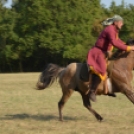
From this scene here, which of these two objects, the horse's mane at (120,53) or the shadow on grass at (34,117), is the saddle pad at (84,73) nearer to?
the horse's mane at (120,53)

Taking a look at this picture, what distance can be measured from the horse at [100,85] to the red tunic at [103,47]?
27cm

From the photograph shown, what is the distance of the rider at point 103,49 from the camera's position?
30.0 ft

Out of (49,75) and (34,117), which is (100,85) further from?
(34,117)

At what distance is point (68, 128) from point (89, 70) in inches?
60.6

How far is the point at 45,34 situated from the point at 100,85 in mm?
43745

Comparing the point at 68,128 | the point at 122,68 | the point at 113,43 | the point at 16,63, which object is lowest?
the point at 16,63

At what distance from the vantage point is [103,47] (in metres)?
9.36

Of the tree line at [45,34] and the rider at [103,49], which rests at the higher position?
the rider at [103,49]

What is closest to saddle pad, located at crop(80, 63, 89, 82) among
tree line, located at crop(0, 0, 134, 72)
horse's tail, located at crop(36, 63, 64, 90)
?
horse's tail, located at crop(36, 63, 64, 90)

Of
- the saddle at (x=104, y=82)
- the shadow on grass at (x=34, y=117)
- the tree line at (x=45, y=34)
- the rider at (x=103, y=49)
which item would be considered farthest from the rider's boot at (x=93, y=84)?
the tree line at (x=45, y=34)

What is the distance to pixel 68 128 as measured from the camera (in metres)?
8.62

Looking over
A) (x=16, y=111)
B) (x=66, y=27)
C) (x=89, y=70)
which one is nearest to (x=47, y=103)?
(x=16, y=111)

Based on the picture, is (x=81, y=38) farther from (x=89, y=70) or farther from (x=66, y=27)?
(x=89, y=70)

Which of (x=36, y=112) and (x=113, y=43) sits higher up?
(x=113, y=43)
